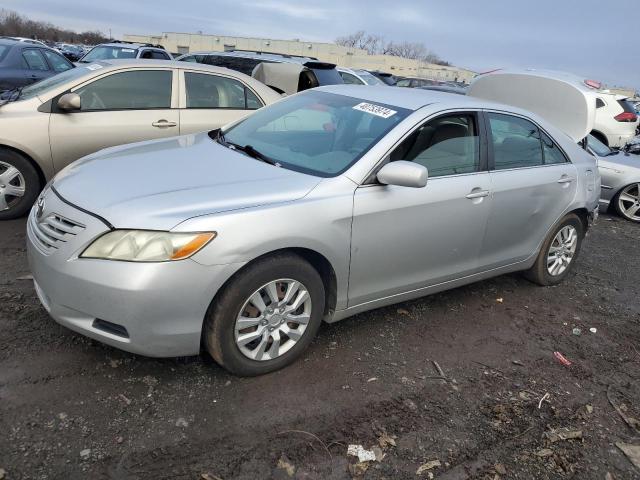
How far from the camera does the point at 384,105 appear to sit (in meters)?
3.68

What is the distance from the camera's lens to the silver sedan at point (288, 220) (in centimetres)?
257

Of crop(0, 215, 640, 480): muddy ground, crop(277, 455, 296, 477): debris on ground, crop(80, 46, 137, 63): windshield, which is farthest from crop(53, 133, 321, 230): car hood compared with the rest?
crop(80, 46, 137, 63): windshield

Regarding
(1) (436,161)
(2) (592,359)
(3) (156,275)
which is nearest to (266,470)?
(3) (156,275)

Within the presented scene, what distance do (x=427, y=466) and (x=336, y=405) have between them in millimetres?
581

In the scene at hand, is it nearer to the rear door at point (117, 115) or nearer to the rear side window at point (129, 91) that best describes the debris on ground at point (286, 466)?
the rear door at point (117, 115)

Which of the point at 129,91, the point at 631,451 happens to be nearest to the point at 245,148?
the point at 129,91

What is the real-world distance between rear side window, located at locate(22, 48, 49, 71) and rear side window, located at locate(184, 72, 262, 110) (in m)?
5.41

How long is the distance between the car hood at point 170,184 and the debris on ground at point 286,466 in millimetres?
1214

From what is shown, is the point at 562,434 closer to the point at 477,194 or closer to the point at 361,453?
the point at 361,453

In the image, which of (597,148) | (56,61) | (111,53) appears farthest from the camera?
(111,53)

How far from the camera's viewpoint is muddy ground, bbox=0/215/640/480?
2.42 metres

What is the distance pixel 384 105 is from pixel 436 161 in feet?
1.76

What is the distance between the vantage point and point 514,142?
13.7 feet

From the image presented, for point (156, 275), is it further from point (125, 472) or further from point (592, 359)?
point (592, 359)
